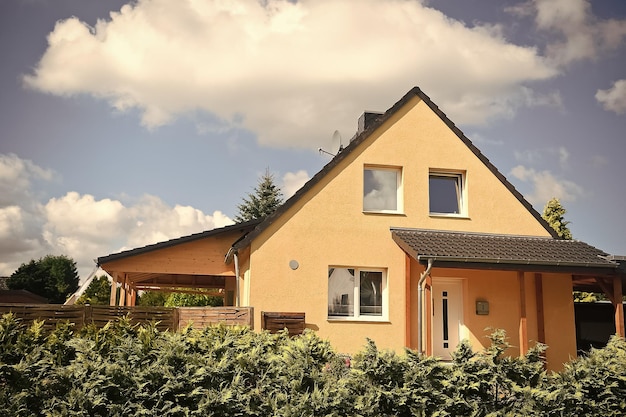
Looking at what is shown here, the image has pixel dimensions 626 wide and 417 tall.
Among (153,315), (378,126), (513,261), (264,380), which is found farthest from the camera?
(378,126)

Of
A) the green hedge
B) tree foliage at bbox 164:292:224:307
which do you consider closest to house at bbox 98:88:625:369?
the green hedge

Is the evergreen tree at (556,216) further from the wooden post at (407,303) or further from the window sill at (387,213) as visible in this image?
the wooden post at (407,303)

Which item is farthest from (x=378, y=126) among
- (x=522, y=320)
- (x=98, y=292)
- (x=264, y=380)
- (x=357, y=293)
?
(x=98, y=292)

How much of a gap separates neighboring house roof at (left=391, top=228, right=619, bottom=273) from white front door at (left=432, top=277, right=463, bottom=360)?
124 centimetres

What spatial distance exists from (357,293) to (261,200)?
2993 cm

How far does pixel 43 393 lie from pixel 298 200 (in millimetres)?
9244

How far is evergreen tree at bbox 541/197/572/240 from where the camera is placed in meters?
29.9

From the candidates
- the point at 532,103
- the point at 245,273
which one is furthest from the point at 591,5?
the point at 245,273

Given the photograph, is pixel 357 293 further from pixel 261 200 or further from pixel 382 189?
pixel 261 200

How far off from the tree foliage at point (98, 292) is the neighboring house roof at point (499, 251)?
2787 centimetres

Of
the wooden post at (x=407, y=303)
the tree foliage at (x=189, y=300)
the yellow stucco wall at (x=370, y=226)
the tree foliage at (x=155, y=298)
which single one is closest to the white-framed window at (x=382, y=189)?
the yellow stucco wall at (x=370, y=226)

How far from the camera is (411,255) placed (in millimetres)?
13766

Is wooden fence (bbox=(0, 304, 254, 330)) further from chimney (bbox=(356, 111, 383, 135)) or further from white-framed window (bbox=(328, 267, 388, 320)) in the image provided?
chimney (bbox=(356, 111, 383, 135))

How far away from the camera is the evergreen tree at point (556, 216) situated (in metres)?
29.9
